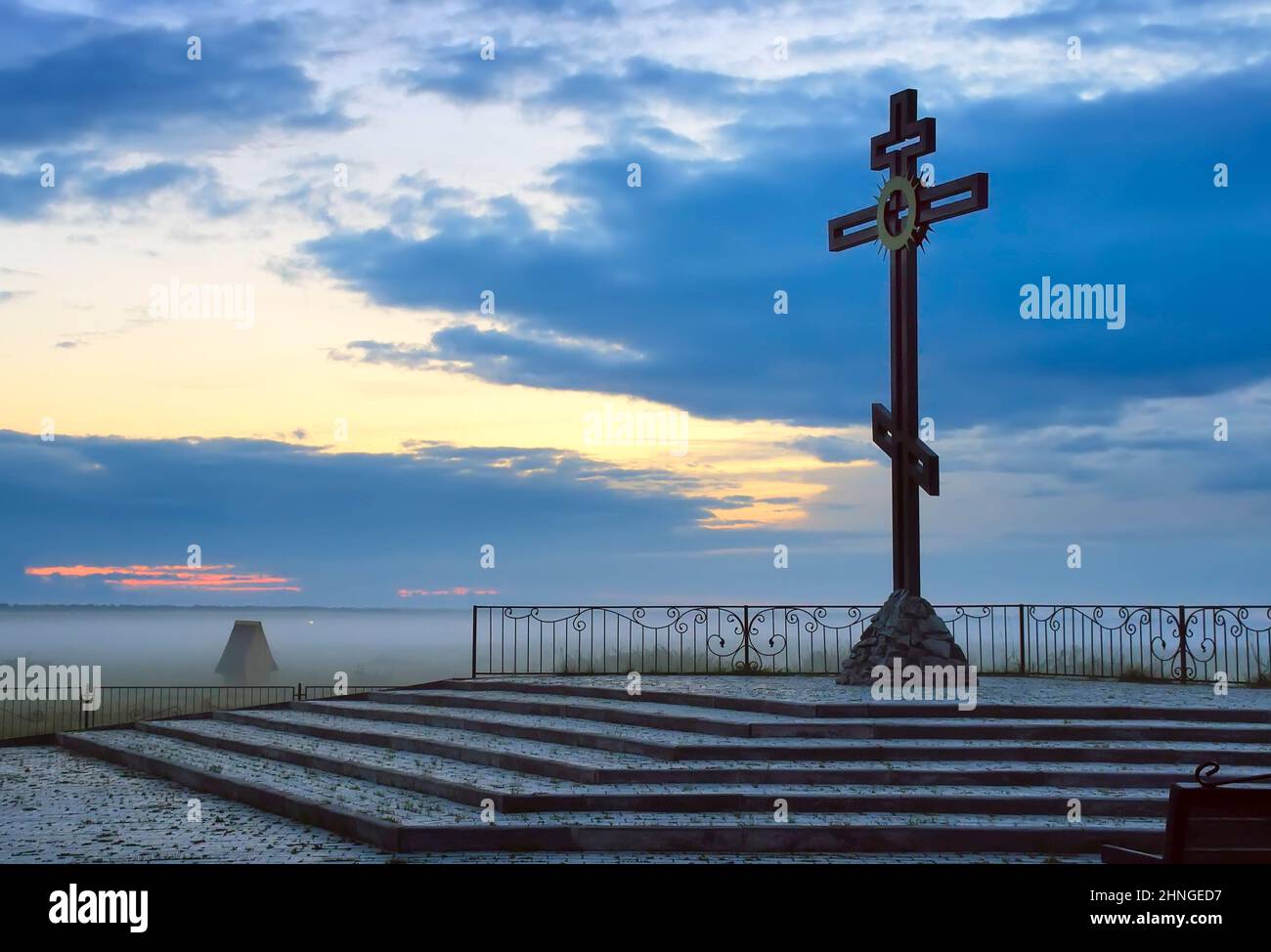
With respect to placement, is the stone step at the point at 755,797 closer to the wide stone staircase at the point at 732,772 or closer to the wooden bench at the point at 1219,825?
the wide stone staircase at the point at 732,772

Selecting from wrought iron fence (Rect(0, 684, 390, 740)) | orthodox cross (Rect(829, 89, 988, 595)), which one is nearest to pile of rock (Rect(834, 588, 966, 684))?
orthodox cross (Rect(829, 89, 988, 595))

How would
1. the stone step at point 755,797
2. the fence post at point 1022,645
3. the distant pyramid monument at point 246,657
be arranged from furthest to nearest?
the distant pyramid monument at point 246,657 → the fence post at point 1022,645 → the stone step at point 755,797

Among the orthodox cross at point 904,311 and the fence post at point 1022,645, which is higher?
the orthodox cross at point 904,311

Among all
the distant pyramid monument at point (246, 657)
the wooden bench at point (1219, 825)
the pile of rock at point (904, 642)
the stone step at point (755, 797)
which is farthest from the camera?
the distant pyramid monument at point (246, 657)

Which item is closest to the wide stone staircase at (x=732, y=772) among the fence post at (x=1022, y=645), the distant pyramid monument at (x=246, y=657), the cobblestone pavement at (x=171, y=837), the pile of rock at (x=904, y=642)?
the cobblestone pavement at (x=171, y=837)

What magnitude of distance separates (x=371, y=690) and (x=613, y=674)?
3.61 metres

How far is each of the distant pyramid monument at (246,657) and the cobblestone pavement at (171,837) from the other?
15.1 meters

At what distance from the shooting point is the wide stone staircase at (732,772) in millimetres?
9141

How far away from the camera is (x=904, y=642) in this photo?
14.4m

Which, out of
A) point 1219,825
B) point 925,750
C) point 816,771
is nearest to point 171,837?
point 816,771

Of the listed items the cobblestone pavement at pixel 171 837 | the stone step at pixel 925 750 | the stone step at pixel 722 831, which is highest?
the stone step at pixel 925 750

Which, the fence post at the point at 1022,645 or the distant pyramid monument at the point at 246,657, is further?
the distant pyramid monument at the point at 246,657

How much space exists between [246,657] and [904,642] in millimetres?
19462
